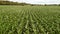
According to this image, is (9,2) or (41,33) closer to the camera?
(41,33)

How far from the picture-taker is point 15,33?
→ 6.07m

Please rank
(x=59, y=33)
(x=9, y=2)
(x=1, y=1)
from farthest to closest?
(x=9, y=2)
(x=1, y=1)
(x=59, y=33)

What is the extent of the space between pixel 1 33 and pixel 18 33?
0.63 metres

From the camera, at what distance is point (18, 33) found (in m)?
5.98

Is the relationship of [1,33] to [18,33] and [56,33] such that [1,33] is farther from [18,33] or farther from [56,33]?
[56,33]

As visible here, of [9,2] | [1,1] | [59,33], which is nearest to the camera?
[59,33]

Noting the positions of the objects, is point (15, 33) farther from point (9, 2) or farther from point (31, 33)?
point (9, 2)

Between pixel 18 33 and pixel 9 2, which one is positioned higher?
pixel 18 33

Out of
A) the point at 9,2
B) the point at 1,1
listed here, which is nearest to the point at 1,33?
the point at 1,1

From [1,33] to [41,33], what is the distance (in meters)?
1.49

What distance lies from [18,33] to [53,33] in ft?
4.25

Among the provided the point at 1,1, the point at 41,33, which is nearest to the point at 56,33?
the point at 41,33

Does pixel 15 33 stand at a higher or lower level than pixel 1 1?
higher

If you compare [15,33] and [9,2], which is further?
[9,2]
